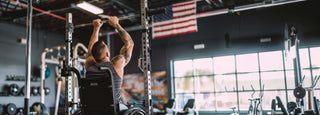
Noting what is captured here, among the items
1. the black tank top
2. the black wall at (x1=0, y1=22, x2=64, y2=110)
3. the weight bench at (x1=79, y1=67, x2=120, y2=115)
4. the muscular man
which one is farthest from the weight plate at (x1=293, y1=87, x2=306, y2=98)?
the black wall at (x1=0, y1=22, x2=64, y2=110)

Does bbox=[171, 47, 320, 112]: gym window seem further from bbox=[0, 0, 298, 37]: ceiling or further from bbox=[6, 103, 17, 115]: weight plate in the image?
bbox=[6, 103, 17, 115]: weight plate

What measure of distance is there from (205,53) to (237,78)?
1.64m

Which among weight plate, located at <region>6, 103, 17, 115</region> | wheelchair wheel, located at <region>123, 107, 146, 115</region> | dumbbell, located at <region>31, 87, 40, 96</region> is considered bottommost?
weight plate, located at <region>6, 103, 17, 115</region>

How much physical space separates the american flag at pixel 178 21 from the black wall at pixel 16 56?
5.37m

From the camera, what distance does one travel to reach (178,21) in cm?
786

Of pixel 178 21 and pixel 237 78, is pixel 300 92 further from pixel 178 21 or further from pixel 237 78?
pixel 237 78

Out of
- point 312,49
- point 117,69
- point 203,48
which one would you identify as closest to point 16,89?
point 203,48

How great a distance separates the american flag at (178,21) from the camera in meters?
7.63

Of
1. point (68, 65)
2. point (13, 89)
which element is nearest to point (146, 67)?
point (68, 65)

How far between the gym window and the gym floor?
34mm

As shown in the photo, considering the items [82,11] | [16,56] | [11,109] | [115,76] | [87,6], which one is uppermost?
[82,11]

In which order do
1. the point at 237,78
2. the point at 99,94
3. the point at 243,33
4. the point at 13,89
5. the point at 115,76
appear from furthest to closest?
the point at 237,78 → the point at 243,33 → the point at 13,89 → the point at 115,76 → the point at 99,94

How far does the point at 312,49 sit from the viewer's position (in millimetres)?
9688

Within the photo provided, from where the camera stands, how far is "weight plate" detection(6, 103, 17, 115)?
9.05m
